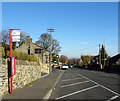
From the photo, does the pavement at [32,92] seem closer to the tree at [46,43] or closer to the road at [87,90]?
the road at [87,90]

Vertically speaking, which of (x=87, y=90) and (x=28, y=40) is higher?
(x=28, y=40)

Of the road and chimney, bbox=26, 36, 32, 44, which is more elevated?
chimney, bbox=26, 36, 32, 44

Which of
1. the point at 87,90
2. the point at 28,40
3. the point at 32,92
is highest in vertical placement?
the point at 28,40

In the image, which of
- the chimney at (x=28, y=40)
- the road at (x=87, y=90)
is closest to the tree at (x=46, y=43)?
the chimney at (x=28, y=40)

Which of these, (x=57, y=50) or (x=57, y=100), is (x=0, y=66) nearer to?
(x=57, y=100)

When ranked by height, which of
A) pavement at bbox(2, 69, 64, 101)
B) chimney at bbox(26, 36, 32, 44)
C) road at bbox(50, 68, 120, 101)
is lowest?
road at bbox(50, 68, 120, 101)

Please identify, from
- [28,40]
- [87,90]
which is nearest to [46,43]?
[28,40]

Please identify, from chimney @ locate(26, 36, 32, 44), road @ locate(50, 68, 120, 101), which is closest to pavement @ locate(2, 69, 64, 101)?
road @ locate(50, 68, 120, 101)

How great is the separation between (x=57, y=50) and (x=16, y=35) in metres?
60.1

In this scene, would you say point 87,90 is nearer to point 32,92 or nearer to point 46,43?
point 32,92

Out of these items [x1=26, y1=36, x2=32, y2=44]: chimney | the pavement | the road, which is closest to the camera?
the pavement

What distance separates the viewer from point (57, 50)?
69.5 meters

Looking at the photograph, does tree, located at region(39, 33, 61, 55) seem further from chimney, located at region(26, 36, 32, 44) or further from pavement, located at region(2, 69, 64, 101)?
pavement, located at region(2, 69, 64, 101)

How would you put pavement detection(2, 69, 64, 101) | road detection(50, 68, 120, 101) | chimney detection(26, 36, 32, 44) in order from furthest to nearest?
chimney detection(26, 36, 32, 44) < road detection(50, 68, 120, 101) < pavement detection(2, 69, 64, 101)
